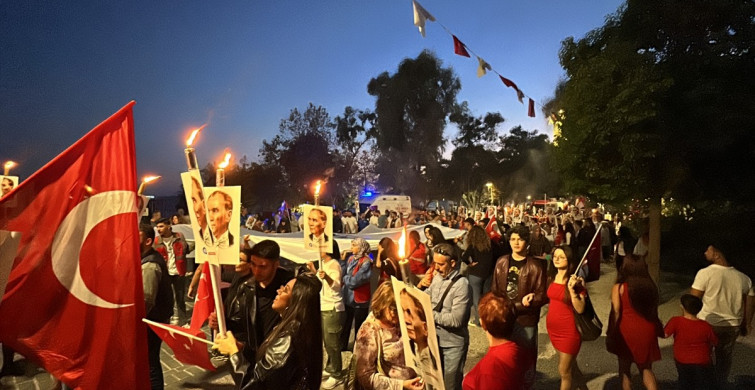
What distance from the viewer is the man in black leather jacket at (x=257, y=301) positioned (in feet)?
13.0

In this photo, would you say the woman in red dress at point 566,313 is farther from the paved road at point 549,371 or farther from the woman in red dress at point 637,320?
the paved road at point 549,371

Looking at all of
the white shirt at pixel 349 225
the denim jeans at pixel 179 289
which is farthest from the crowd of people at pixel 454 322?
the white shirt at pixel 349 225

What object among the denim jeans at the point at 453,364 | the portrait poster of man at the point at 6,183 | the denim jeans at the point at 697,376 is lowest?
the denim jeans at the point at 697,376

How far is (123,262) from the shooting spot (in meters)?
3.04

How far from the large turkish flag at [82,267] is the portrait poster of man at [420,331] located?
67.5 inches

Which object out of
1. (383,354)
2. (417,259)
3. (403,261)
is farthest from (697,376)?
(417,259)

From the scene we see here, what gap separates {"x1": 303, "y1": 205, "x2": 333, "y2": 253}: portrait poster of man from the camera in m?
5.49

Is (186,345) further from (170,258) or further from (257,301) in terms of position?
(170,258)

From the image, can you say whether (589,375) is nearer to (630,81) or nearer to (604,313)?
(604,313)

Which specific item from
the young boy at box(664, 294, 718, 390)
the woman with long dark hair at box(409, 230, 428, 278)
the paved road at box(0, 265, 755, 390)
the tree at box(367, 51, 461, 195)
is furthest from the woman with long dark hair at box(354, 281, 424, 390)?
the tree at box(367, 51, 461, 195)

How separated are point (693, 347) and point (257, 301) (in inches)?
157

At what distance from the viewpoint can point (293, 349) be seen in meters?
3.00

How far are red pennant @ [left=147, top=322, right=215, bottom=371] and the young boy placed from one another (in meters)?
4.19

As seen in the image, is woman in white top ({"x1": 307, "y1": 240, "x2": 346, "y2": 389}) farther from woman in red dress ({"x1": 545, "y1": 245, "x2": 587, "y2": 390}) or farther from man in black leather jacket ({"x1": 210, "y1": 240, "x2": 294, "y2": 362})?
woman in red dress ({"x1": 545, "y1": 245, "x2": 587, "y2": 390})
